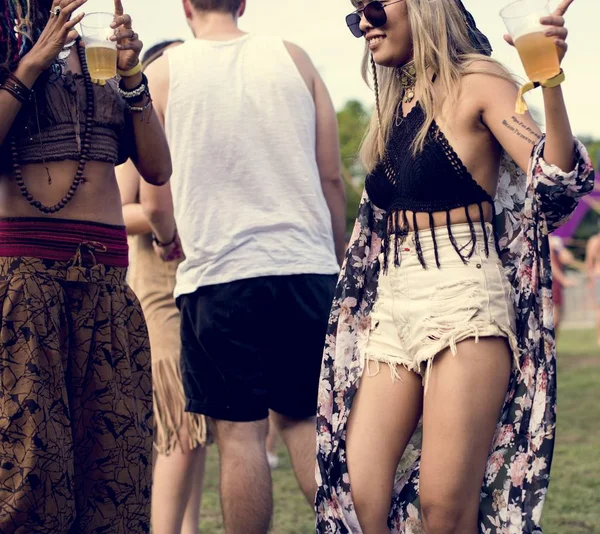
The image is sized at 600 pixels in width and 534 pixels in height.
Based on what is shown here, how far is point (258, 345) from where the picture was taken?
3.85m

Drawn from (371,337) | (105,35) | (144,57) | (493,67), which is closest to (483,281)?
(371,337)

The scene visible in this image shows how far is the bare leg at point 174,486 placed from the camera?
441 centimetres

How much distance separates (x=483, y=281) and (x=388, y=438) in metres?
0.57

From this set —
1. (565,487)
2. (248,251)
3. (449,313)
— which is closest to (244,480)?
(248,251)

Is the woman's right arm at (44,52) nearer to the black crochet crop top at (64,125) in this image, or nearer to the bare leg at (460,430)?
the black crochet crop top at (64,125)

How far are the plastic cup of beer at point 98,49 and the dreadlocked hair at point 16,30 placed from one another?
0.66 feet

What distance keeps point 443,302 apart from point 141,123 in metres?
1.15

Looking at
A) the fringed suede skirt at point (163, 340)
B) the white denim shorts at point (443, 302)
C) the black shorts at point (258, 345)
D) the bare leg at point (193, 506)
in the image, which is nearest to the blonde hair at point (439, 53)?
the white denim shorts at point (443, 302)

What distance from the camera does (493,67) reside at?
10.1ft

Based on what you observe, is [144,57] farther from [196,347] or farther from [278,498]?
[278,498]

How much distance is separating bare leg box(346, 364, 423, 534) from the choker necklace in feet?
2.90

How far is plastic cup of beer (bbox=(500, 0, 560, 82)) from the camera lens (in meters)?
2.54

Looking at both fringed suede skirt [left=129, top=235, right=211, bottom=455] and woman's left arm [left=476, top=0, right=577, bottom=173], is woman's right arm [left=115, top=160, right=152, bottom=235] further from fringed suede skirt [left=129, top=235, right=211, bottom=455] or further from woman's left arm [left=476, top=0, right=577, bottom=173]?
woman's left arm [left=476, top=0, right=577, bottom=173]

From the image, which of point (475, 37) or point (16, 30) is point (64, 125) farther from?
point (475, 37)
